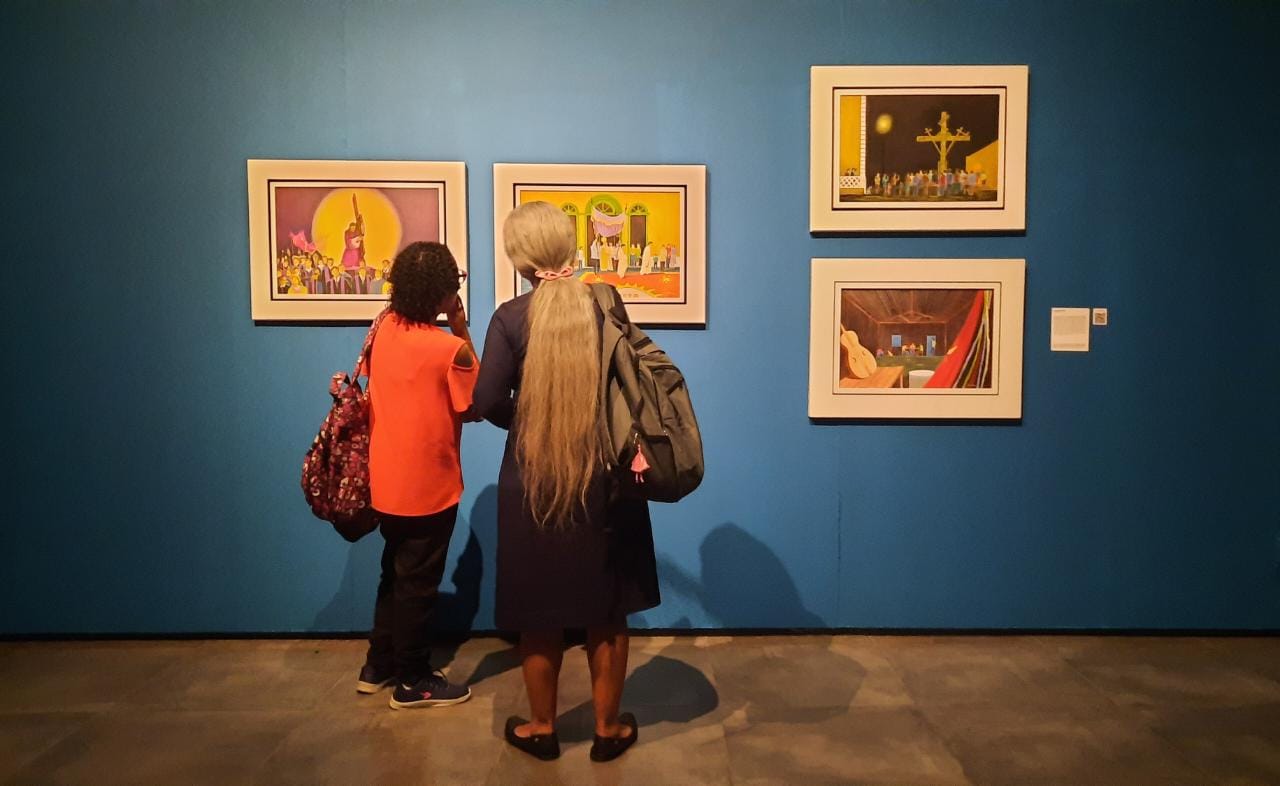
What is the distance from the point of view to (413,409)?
8.32 feet

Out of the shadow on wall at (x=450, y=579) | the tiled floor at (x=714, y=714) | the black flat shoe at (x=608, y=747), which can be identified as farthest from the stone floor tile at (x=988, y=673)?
the shadow on wall at (x=450, y=579)

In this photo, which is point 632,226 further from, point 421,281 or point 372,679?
point 372,679

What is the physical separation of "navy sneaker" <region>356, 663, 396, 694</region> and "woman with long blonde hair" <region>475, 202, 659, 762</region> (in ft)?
2.77

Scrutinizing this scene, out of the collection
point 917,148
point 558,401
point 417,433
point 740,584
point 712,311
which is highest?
point 917,148

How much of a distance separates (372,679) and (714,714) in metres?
1.23

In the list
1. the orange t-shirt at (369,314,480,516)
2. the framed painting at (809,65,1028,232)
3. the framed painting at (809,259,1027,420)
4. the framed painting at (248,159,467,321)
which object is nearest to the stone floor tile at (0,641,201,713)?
the orange t-shirt at (369,314,480,516)

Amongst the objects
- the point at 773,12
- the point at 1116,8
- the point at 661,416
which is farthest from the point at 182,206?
the point at 1116,8

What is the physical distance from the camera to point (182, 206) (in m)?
3.18

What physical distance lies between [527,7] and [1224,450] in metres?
3.47

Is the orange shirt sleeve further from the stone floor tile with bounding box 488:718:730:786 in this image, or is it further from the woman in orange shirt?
the stone floor tile with bounding box 488:718:730:786

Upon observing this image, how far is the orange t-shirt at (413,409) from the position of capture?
8.30 ft

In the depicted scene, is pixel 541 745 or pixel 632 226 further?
pixel 632 226

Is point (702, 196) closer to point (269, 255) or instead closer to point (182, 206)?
point (269, 255)

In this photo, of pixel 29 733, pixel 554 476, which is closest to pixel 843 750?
pixel 554 476
